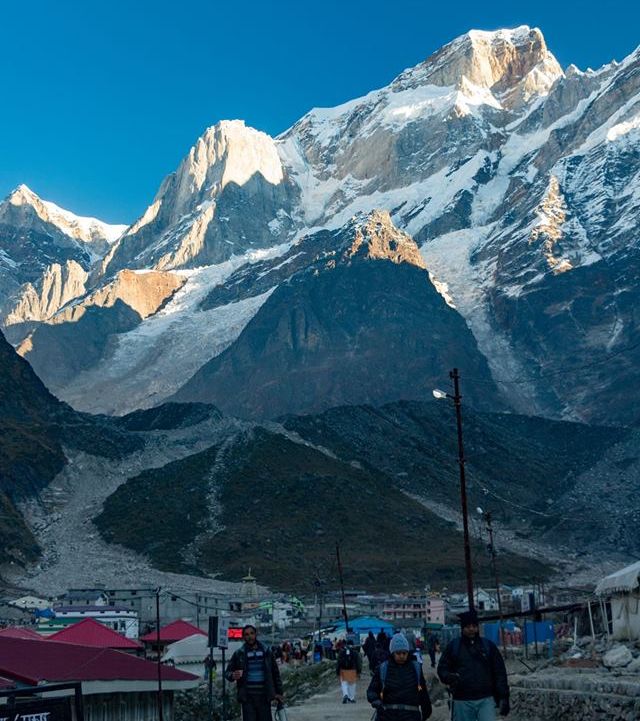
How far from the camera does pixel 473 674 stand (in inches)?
588

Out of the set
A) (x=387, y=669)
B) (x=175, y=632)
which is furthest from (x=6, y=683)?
(x=175, y=632)

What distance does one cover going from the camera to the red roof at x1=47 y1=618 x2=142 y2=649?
47.2 meters

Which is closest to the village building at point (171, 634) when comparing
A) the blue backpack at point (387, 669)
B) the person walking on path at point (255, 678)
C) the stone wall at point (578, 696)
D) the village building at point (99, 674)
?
the village building at point (99, 674)

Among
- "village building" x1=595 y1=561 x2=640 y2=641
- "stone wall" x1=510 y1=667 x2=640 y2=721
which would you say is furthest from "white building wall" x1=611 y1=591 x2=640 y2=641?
"stone wall" x1=510 y1=667 x2=640 y2=721

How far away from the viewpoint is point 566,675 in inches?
914

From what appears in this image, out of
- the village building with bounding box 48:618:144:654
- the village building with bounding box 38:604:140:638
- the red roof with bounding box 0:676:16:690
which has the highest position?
the village building with bounding box 38:604:140:638

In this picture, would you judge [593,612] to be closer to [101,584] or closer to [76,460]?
[101,584]

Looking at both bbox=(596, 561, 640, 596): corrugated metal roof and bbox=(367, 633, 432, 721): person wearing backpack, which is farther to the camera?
bbox=(596, 561, 640, 596): corrugated metal roof

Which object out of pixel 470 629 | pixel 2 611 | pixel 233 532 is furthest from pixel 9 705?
pixel 233 532

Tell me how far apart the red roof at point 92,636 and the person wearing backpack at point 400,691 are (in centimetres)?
3342

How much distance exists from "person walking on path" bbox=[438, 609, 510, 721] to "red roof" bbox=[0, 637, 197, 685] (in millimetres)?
8342

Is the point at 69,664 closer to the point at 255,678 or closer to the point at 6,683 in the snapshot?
the point at 6,683

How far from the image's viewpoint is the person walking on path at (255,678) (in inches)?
687

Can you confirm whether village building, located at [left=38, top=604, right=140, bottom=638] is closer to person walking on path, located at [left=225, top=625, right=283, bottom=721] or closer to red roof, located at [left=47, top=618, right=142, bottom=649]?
red roof, located at [left=47, top=618, right=142, bottom=649]
